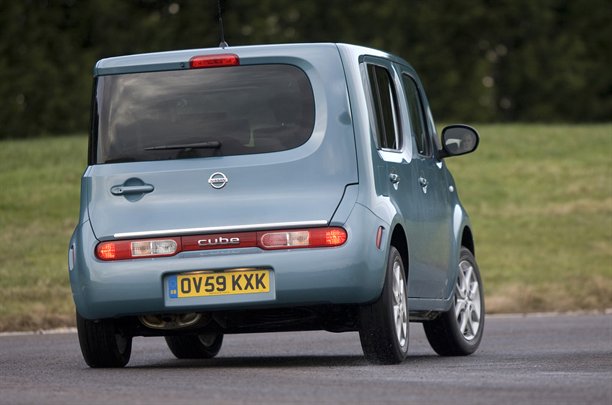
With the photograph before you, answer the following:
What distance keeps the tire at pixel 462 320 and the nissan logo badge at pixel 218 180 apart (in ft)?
8.31

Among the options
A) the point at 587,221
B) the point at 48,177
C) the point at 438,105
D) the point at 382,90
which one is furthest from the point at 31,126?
the point at 382,90

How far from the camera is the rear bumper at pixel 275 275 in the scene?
949 centimetres

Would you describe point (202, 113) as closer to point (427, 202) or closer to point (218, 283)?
point (218, 283)

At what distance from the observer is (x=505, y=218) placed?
2828 centimetres

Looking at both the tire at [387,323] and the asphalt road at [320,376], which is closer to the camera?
the asphalt road at [320,376]

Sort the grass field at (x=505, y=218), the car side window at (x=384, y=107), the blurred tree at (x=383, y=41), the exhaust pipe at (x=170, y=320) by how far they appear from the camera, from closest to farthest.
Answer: the exhaust pipe at (x=170, y=320), the car side window at (x=384, y=107), the grass field at (x=505, y=218), the blurred tree at (x=383, y=41)

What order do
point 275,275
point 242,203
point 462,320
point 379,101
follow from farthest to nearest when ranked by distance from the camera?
point 462,320, point 379,101, point 242,203, point 275,275

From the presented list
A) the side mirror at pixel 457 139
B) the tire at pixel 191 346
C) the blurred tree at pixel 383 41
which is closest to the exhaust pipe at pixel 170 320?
the tire at pixel 191 346

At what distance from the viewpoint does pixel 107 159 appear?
10039 mm

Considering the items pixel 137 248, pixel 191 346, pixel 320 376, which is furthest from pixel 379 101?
pixel 191 346

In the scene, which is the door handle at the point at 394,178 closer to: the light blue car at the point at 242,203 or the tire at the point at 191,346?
the light blue car at the point at 242,203

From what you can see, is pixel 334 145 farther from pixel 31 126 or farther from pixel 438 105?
pixel 438 105

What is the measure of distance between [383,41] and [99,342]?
138 feet

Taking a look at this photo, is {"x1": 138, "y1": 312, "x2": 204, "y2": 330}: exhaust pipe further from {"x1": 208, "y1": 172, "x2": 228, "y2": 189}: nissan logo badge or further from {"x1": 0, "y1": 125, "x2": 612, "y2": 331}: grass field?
{"x1": 0, "y1": 125, "x2": 612, "y2": 331}: grass field
